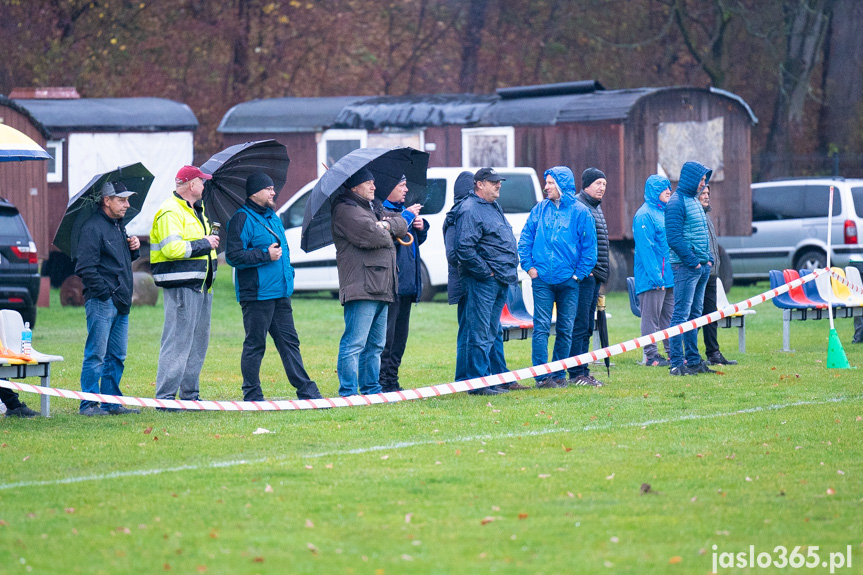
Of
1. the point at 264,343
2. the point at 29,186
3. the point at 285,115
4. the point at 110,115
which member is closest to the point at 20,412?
the point at 264,343

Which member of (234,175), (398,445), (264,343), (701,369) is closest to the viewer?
(398,445)

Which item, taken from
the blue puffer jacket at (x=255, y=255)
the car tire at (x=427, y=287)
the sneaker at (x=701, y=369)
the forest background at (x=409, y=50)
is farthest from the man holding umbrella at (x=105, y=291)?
the forest background at (x=409, y=50)

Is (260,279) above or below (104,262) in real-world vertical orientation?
below

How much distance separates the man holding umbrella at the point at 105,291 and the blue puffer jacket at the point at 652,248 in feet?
16.1

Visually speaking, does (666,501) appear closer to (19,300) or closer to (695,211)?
(695,211)

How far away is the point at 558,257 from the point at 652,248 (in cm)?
179

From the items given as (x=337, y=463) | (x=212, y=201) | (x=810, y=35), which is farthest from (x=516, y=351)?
(x=810, y=35)

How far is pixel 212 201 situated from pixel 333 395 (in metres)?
1.87

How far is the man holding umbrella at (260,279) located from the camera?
9.64 m

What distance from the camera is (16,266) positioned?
14.9 metres

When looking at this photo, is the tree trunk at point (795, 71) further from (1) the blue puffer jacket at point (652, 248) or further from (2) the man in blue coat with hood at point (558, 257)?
(2) the man in blue coat with hood at point (558, 257)

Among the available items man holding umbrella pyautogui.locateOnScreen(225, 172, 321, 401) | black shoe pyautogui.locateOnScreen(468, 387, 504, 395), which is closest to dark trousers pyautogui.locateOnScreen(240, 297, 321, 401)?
man holding umbrella pyautogui.locateOnScreen(225, 172, 321, 401)

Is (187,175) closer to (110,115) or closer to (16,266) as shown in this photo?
(16,266)

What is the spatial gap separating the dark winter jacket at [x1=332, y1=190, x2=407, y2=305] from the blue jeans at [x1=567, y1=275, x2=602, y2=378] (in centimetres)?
192
